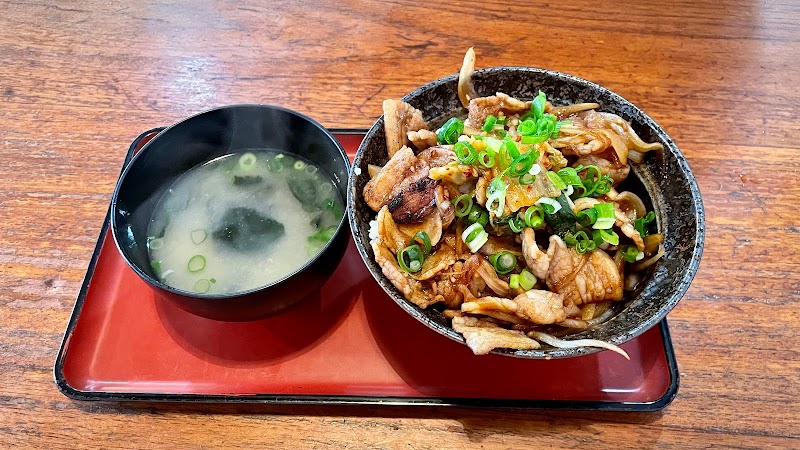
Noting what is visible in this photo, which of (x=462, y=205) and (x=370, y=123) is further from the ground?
(x=462, y=205)

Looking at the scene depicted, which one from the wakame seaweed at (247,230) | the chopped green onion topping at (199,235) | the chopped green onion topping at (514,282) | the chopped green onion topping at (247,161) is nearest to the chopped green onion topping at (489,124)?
the chopped green onion topping at (514,282)

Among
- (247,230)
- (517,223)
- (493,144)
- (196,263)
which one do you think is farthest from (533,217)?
(196,263)

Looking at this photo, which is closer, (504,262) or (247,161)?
(504,262)

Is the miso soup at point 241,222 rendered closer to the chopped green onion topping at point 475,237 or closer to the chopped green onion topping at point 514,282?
the chopped green onion topping at point 475,237

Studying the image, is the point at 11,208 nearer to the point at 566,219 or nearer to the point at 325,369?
the point at 325,369

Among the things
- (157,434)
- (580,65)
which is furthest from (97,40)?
(580,65)

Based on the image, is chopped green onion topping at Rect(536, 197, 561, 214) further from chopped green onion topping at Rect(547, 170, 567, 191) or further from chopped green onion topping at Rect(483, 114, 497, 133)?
chopped green onion topping at Rect(483, 114, 497, 133)

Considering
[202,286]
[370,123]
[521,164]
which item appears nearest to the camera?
[521,164]

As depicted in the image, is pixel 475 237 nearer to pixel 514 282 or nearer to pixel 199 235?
pixel 514 282

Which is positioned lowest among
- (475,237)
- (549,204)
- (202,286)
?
(202,286)
